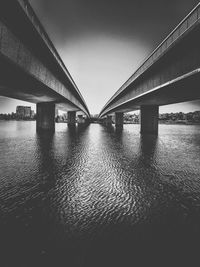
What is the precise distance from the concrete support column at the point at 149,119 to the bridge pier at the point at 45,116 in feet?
50.8

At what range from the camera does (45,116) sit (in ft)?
83.9

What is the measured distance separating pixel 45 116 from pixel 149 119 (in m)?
17.8

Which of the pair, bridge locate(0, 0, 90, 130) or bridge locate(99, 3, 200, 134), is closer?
bridge locate(0, 0, 90, 130)

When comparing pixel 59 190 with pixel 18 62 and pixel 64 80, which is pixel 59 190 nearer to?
pixel 18 62

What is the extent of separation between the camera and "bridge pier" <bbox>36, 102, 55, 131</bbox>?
2519 centimetres

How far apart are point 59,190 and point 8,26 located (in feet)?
26.5

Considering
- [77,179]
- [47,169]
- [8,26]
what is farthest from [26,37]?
[77,179]

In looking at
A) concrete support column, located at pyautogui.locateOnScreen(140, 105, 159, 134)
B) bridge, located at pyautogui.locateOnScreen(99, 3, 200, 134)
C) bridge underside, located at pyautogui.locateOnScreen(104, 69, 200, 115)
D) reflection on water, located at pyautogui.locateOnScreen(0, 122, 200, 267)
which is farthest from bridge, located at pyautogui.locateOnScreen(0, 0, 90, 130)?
concrete support column, located at pyautogui.locateOnScreen(140, 105, 159, 134)

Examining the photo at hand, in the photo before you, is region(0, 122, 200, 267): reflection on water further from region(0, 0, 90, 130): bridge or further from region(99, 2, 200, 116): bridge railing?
region(99, 2, 200, 116): bridge railing

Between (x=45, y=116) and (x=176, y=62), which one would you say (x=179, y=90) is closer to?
(x=176, y=62)

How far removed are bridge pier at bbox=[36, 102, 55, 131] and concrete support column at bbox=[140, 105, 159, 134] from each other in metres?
15.5

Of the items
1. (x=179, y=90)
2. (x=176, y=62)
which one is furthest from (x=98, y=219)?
(x=179, y=90)

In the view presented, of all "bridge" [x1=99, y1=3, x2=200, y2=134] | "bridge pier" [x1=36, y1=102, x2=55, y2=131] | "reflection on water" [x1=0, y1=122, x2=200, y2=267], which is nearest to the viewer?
"reflection on water" [x1=0, y1=122, x2=200, y2=267]

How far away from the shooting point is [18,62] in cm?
820
